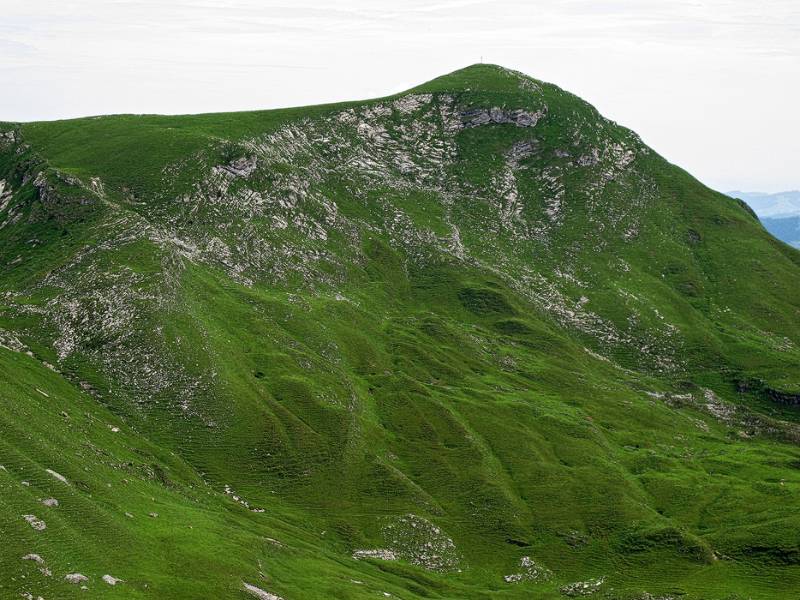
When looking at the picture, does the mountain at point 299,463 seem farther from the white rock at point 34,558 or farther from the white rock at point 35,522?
the white rock at point 34,558

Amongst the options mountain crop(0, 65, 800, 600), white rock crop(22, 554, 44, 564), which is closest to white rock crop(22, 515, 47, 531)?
mountain crop(0, 65, 800, 600)

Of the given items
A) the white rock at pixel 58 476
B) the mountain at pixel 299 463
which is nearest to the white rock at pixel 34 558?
the mountain at pixel 299 463

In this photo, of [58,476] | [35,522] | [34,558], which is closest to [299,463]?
[58,476]

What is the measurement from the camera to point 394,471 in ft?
511

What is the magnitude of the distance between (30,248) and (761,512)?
580ft

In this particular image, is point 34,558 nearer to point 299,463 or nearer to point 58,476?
Result: point 58,476

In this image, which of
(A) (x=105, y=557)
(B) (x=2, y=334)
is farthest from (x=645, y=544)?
(B) (x=2, y=334)

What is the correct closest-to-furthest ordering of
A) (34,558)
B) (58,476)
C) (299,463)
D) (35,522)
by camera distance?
1. (34,558)
2. (35,522)
3. (58,476)
4. (299,463)

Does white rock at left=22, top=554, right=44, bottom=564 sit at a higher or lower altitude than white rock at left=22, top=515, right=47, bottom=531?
lower

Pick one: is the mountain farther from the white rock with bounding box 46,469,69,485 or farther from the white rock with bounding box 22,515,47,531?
the white rock with bounding box 22,515,47,531

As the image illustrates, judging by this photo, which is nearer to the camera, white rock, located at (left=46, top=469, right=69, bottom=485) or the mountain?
white rock, located at (left=46, top=469, right=69, bottom=485)

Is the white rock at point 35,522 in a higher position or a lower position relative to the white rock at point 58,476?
lower

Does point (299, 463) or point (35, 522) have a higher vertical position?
point (35, 522)

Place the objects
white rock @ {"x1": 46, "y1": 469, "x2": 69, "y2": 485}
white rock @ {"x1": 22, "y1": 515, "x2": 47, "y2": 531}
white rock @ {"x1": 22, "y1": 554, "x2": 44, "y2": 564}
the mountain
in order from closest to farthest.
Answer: white rock @ {"x1": 22, "y1": 554, "x2": 44, "y2": 564} < white rock @ {"x1": 22, "y1": 515, "x2": 47, "y2": 531} < white rock @ {"x1": 46, "y1": 469, "x2": 69, "y2": 485} < the mountain
